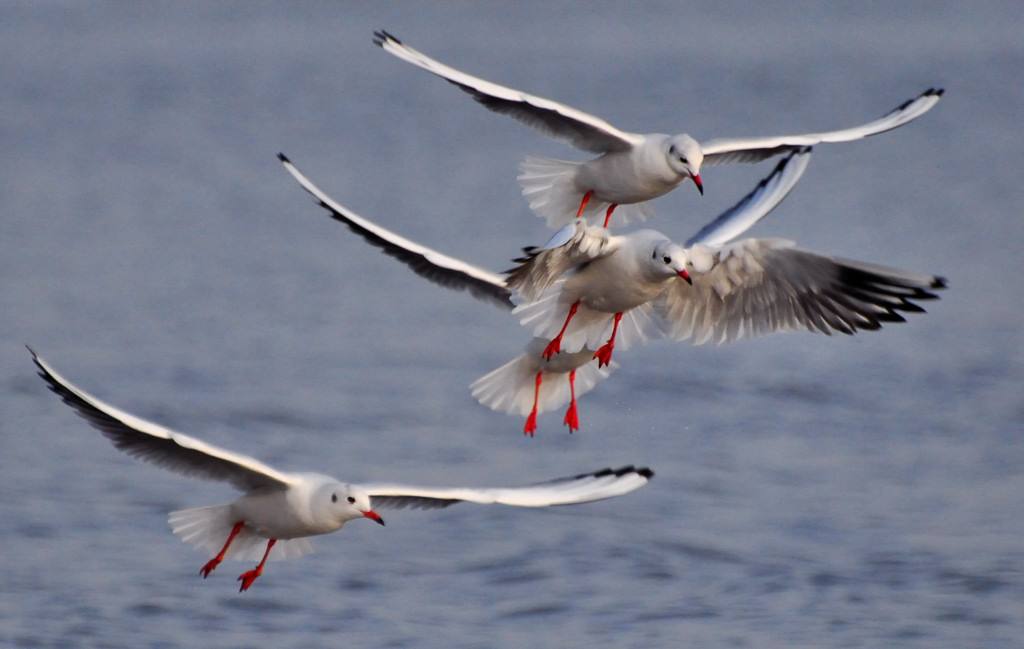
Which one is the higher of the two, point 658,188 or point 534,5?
point 534,5

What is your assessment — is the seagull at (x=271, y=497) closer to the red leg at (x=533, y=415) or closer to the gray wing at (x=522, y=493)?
the gray wing at (x=522, y=493)

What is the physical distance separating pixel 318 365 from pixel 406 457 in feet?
8.56

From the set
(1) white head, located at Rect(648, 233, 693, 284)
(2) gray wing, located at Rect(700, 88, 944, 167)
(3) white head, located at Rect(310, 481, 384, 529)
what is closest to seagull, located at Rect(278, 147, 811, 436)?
(2) gray wing, located at Rect(700, 88, 944, 167)

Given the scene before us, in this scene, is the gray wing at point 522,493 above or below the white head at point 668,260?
below

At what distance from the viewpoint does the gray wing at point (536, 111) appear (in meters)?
8.12

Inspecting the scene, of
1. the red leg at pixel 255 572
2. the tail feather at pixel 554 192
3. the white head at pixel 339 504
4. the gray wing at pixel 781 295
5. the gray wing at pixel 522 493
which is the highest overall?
the tail feather at pixel 554 192

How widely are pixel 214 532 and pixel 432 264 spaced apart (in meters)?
2.01

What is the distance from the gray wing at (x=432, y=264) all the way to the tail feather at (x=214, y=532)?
1667 millimetres

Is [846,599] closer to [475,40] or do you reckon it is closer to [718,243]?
[718,243]

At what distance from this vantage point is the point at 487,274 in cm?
928

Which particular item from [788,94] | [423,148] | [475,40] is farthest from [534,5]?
[423,148]

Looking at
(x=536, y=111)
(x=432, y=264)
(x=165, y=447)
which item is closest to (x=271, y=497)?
(x=165, y=447)

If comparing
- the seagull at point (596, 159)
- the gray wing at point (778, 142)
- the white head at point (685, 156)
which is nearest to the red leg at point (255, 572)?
the seagull at point (596, 159)

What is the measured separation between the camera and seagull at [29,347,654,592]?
7.52 meters
